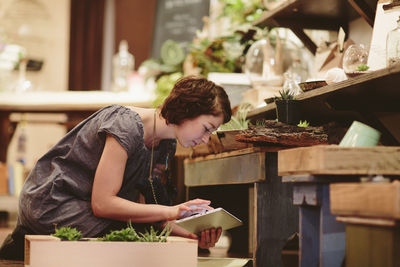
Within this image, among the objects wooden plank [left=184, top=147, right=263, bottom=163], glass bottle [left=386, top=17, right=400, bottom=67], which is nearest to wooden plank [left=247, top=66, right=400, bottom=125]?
glass bottle [left=386, top=17, right=400, bottom=67]

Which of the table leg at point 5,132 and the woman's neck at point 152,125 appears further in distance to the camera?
the table leg at point 5,132

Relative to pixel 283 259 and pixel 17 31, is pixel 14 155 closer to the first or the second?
pixel 17 31

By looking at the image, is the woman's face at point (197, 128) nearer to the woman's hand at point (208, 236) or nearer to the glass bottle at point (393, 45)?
the woman's hand at point (208, 236)

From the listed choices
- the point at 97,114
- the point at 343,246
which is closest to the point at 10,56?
the point at 97,114

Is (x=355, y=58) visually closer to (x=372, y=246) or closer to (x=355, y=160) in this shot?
(x=355, y=160)

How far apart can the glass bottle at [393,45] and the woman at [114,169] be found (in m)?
0.63

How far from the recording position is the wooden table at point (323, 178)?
170 cm

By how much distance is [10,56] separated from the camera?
17.7ft

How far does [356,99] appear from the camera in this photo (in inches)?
91.9

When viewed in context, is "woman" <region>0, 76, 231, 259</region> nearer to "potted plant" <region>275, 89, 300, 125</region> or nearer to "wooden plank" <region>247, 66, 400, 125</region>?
"potted plant" <region>275, 89, 300, 125</region>

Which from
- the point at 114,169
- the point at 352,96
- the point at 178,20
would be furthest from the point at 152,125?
the point at 178,20

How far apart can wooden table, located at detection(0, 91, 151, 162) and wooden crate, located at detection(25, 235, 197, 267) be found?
2.75 metres

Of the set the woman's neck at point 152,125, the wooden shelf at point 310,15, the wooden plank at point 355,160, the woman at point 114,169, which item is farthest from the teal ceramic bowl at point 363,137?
the wooden shelf at point 310,15

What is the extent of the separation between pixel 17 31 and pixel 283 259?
6358 mm
